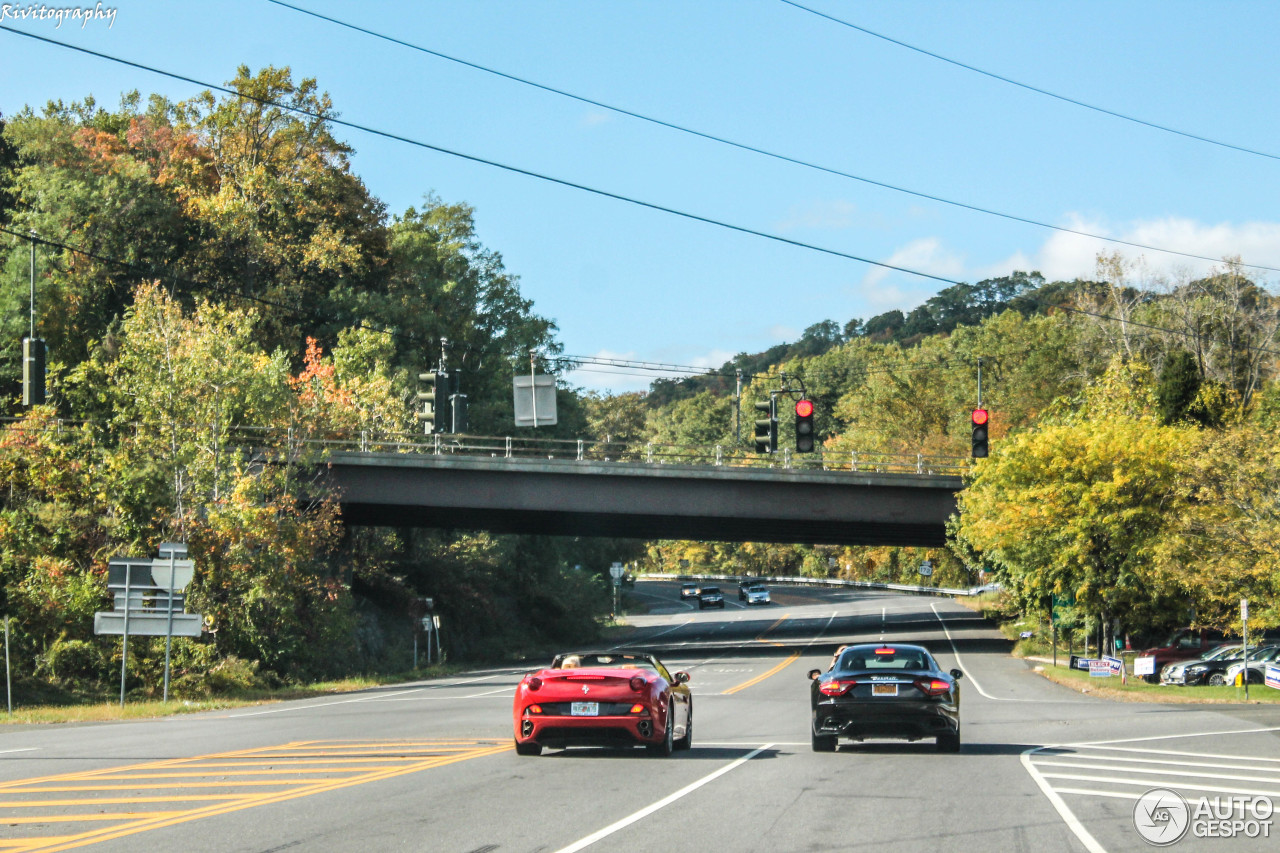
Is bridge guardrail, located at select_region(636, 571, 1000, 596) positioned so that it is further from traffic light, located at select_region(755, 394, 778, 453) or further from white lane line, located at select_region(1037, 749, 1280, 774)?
white lane line, located at select_region(1037, 749, 1280, 774)

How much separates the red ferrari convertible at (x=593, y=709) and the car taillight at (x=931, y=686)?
3.15 m

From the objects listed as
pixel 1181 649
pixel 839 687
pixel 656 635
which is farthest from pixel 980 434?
pixel 656 635

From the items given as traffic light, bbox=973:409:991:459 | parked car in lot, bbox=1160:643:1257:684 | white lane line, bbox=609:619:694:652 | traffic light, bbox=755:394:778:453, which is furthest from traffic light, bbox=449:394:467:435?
white lane line, bbox=609:619:694:652

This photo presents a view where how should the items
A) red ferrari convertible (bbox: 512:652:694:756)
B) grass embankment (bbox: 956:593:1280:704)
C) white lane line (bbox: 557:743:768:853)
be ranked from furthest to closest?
grass embankment (bbox: 956:593:1280:704)
red ferrari convertible (bbox: 512:652:694:756)
white lane line (bbox: 557:743:768:853)

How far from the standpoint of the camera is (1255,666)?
115 feet

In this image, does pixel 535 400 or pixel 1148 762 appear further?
pixel 535 400

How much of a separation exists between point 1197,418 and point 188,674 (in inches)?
1458

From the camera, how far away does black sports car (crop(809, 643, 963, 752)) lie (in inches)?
639

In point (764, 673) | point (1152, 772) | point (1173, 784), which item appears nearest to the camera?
point (1173, 784)

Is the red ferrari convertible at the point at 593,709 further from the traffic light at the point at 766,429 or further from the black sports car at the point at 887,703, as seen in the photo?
the traffic light at the point at 766,429

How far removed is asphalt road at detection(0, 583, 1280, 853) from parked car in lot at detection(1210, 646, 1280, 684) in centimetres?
921

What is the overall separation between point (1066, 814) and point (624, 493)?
3811 centimetres

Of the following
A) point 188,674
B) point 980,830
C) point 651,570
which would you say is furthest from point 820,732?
point 651,570

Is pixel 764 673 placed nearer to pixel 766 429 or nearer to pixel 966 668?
pixel 966 668
